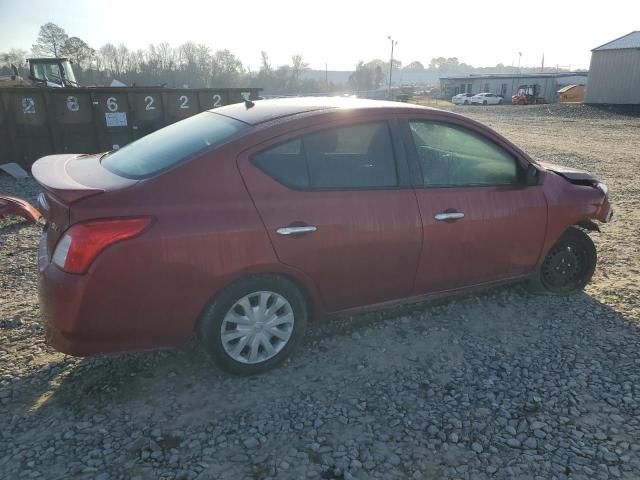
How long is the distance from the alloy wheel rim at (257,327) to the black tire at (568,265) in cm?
240

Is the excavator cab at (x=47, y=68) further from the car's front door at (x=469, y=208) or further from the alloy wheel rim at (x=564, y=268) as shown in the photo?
the alloy wheel rim at (x=564, y=268)

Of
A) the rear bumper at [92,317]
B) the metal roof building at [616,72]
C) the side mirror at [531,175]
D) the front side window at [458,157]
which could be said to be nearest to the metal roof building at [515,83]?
the metal roof building at [616,72]

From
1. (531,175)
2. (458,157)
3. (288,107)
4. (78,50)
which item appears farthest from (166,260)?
(78,50)

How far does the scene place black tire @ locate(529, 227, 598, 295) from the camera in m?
4.20

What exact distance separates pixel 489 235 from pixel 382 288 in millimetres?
970

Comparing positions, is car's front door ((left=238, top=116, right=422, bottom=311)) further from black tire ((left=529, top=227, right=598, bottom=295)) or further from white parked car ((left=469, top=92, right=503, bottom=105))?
white parked car ((left=469, top=92, right=503, bottom=105))

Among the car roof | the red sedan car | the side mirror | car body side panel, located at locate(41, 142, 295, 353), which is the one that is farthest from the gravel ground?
the car roof

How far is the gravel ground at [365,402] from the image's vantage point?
242cm

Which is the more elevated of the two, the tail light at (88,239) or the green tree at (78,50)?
the green tree at (78,50)

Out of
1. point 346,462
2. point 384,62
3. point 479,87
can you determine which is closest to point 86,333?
point 346,462

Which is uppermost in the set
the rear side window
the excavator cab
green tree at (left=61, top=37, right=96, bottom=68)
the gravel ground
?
green tree at (left=61, top=37, right=96, bottom=68)

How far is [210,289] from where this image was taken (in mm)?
2758

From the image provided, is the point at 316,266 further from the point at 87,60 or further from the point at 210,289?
the point at 87,60

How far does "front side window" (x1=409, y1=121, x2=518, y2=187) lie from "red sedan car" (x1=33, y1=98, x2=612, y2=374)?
1cm
